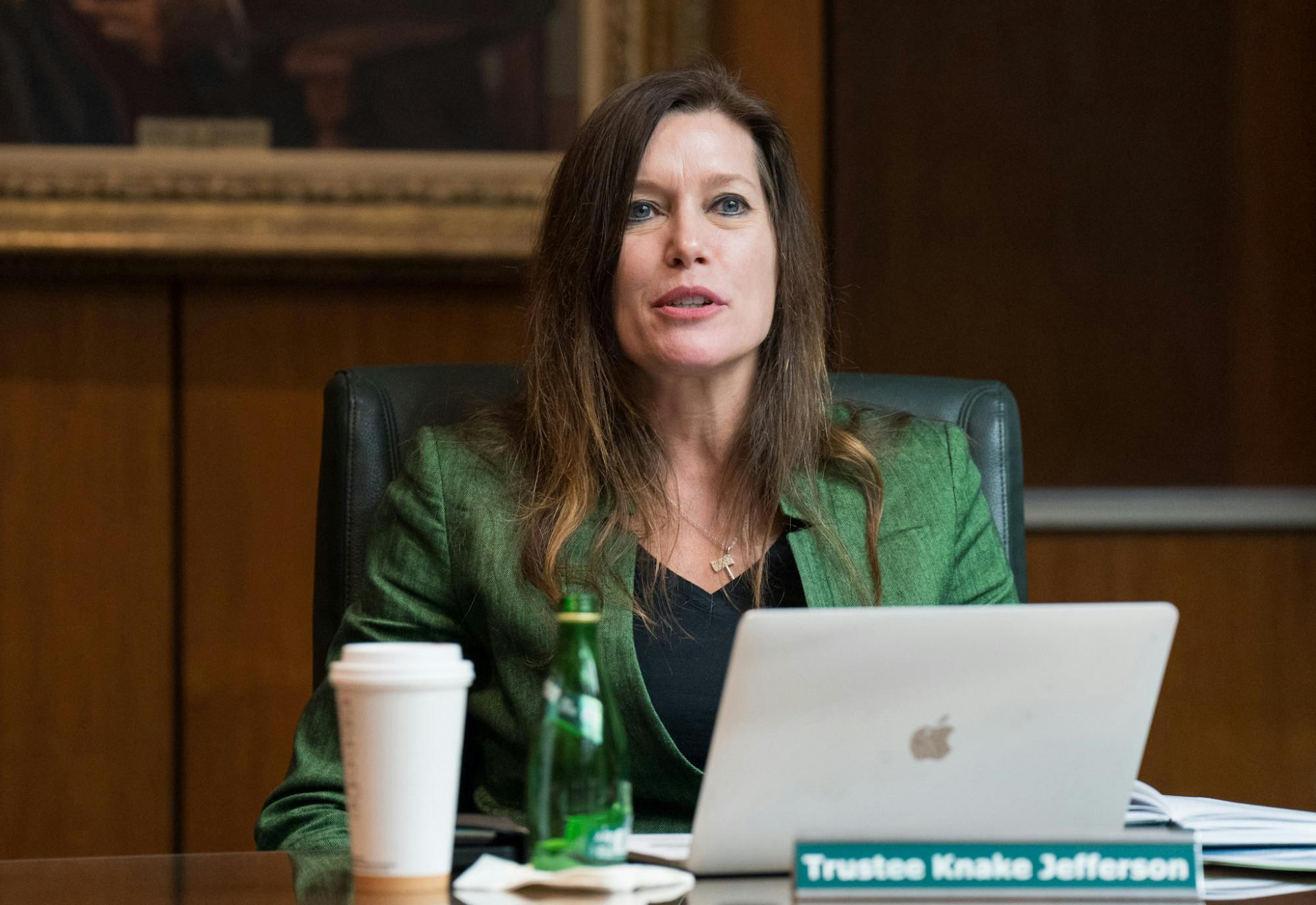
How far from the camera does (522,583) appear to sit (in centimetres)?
145

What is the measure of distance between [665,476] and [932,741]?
0.84 meters

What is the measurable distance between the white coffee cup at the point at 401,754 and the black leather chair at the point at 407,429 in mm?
717

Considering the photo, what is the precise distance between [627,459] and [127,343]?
115cm

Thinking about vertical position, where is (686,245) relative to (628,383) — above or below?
above

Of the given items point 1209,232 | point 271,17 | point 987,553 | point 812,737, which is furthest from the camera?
point 1209,232

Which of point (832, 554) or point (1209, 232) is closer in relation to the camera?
point (832, 554)

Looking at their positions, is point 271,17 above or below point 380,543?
above

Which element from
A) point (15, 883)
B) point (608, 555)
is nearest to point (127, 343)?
point (608, 555)

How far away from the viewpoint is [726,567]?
1.53 meters

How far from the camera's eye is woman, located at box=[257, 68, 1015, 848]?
1436 millimetres

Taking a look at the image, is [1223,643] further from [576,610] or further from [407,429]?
[576,610]

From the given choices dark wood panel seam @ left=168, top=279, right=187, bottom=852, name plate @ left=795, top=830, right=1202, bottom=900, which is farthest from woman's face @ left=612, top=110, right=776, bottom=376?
dark wood panel seam @ left=168, top=279, right=187, bottom=852

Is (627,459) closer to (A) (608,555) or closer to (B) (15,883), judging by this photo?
(A) (608,555)

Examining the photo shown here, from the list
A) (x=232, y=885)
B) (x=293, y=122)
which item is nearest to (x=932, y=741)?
(x=232, y=885)
